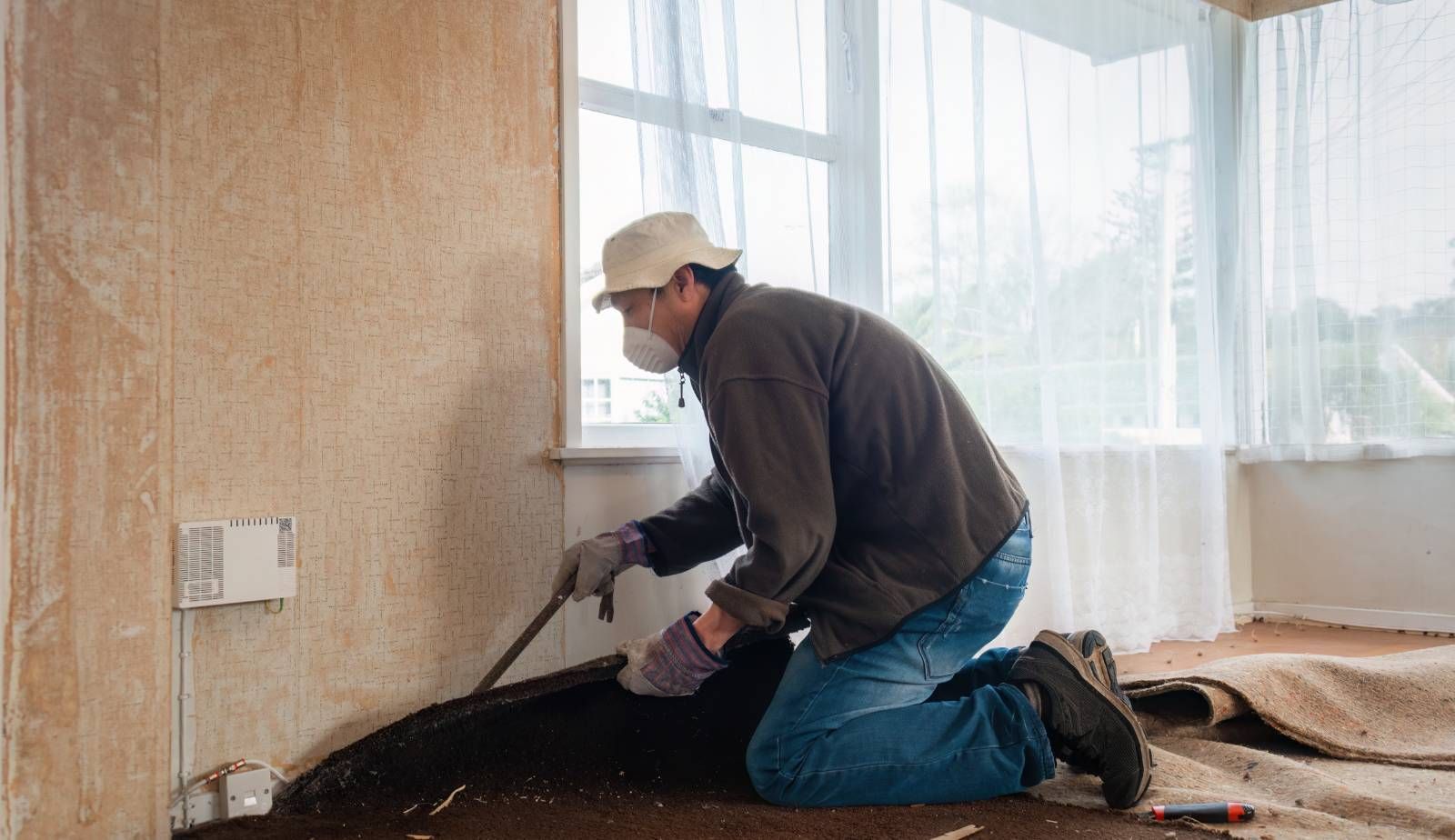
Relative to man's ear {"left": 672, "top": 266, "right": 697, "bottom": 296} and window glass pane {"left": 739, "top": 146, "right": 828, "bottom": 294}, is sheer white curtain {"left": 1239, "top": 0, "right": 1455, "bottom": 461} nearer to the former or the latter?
window glass pane {"left": 739, "top": 146, "right": 828, "bottom": 294}

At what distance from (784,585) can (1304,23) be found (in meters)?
3.05

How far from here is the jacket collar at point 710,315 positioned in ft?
6.10

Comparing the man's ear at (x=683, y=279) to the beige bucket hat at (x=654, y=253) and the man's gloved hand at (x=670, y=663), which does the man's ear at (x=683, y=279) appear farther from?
the man's gloved hand at (x=670, y=663)

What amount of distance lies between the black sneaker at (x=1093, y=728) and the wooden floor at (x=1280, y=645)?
1.09 m

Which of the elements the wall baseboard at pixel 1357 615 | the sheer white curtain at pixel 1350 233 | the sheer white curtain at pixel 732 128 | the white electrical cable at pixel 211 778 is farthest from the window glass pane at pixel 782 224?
the wall baseboard at pixel 1357 615

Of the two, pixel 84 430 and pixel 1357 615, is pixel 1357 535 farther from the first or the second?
pixel 84 430

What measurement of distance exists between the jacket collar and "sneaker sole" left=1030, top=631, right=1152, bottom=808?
0.75 metres

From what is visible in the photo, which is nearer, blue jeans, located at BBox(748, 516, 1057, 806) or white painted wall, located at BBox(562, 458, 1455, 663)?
blue jeans, located at BBox(748, 516, 1057, 806)

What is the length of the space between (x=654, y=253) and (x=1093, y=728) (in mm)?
1044

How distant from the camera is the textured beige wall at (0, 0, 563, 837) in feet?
5.09

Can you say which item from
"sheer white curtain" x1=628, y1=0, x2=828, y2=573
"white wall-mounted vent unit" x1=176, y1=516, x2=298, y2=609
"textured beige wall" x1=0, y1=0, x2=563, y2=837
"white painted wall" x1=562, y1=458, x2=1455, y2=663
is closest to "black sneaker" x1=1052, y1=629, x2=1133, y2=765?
"sheer white curtain" x1=628, y1=0, x2=828, y2=573

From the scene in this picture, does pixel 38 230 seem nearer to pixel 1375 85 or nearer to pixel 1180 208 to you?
pixel 1180 208

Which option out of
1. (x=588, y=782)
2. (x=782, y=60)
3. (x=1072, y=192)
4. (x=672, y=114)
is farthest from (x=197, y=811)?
(x=1072, y=192)

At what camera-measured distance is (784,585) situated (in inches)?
64.9
